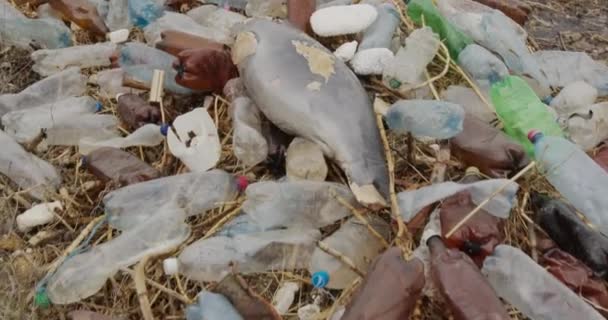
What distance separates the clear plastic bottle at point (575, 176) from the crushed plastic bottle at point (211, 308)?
861mm

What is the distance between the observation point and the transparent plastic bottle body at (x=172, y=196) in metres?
2.10

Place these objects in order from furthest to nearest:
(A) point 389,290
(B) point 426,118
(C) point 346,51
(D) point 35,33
Answer: (D) point 35,33 → (C) point 346,51 → (B) point 426,118 → (A) point 389,290

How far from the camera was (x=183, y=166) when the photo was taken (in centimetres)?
226

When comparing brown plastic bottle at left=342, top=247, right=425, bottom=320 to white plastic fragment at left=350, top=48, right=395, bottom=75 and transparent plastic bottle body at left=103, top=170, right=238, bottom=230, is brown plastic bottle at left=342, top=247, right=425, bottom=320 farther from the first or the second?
white plastic fragment at left=350, top=48, right=395, bottom=75

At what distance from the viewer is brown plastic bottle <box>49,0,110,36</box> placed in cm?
301

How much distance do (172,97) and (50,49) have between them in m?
0.70

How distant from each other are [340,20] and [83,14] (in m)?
1.06

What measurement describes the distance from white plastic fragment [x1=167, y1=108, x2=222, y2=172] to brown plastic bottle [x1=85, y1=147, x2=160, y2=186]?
10 centimetres

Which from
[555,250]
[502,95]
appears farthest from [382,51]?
[555,250]

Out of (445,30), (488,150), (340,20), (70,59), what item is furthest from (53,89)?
(488,150)

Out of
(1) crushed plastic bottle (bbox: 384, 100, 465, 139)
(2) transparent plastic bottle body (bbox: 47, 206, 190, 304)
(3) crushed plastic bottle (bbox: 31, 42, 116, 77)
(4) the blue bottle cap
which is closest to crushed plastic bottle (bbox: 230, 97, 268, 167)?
(2) transparent plastic bottle body (bbox: 47, 206, 190, 304)

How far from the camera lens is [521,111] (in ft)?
7.30

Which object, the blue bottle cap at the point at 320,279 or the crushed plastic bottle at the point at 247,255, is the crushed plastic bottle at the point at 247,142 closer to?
the crushed plastic bottle at the point at 247,255

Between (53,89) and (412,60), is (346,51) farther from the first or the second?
(53,89)
